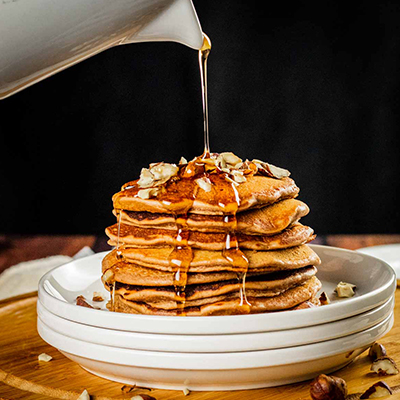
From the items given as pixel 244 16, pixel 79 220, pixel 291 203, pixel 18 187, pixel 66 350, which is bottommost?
pixel 79 220

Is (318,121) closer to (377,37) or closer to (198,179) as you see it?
(377,37)

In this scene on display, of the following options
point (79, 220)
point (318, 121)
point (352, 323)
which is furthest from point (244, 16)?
point (352, 323)

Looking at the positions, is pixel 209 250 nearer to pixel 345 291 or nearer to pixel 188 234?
pixel 188 234

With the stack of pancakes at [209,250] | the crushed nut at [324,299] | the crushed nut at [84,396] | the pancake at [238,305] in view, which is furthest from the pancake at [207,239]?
the crushed nut at [84,396]

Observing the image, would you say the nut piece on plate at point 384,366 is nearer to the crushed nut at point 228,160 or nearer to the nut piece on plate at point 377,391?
the nut piece on plate at point 377,391

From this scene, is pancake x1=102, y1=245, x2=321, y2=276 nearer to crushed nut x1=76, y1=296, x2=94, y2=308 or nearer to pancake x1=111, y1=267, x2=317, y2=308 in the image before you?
pancake x1=111, y1=267, x2=317, y2=308
